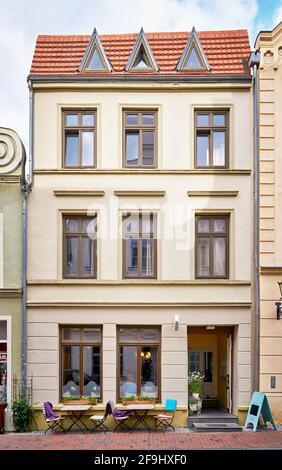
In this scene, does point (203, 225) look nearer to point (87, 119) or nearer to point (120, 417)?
point (87, 119)

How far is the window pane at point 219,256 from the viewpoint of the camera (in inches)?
430

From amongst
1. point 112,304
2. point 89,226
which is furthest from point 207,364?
point 89,226

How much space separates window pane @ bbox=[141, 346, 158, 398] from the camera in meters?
10.6

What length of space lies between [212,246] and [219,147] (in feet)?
7.79

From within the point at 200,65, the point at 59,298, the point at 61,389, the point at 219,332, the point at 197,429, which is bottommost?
the point at 197,429

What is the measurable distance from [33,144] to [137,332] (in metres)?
4.99

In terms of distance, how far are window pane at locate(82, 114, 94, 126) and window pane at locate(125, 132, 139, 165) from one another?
896 mm

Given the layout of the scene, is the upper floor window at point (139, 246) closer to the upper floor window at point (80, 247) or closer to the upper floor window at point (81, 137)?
the upper floor window at point (80, 247)

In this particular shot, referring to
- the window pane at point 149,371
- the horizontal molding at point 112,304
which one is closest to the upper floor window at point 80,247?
the horizontal molding at point 112,304

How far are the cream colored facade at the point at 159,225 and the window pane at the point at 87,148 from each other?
0.94 feet
